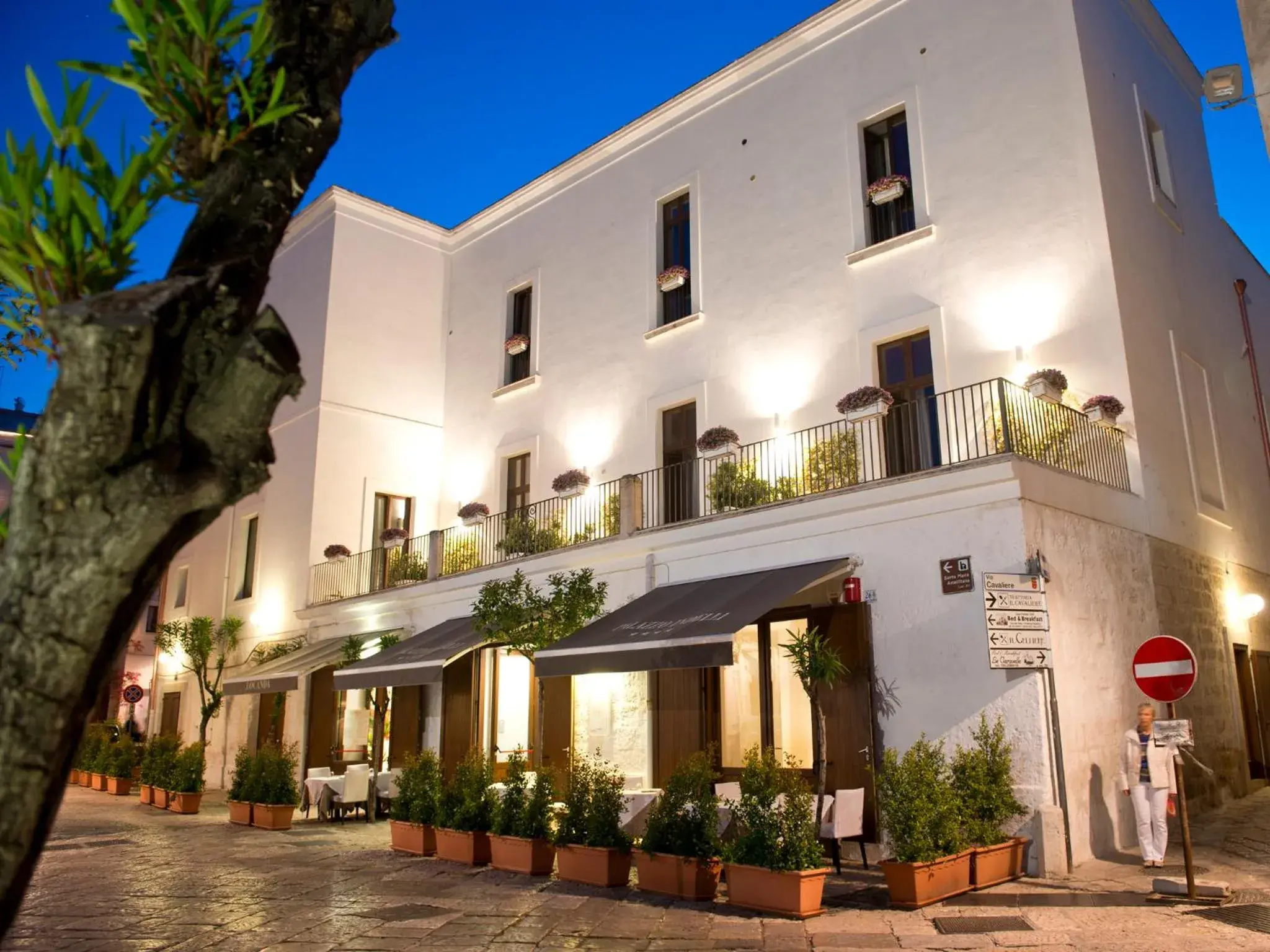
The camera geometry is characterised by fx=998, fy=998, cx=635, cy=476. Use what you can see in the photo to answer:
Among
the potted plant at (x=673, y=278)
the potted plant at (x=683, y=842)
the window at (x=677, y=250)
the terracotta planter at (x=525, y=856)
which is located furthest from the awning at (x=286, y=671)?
the potted plant at (x=683, y=842)

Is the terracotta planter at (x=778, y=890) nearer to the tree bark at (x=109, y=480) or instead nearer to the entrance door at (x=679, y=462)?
the tree bark at (x=109, y=480)

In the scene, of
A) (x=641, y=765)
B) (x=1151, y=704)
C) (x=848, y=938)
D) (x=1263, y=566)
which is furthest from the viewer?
(x=1263, y=566)

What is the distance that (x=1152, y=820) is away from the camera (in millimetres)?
9195

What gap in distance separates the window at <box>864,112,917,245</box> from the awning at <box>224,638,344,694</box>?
11330mm

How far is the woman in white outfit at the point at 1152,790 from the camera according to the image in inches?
360

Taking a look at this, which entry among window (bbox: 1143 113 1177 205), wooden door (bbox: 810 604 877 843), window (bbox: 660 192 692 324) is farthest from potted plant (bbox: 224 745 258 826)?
window (bbox: 1143 113 1177 205)

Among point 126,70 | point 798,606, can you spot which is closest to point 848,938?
point 798,606

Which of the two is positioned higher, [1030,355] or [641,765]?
[1030,355]

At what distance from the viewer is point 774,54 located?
16078 mm

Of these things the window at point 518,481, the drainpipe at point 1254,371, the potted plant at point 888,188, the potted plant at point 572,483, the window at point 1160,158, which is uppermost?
the window at point 1160,158

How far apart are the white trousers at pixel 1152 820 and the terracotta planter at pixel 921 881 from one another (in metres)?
2.32

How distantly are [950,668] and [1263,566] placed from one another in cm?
915

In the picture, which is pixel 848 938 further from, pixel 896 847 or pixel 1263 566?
pixel 1263 566

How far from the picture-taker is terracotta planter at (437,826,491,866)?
10320 mm
